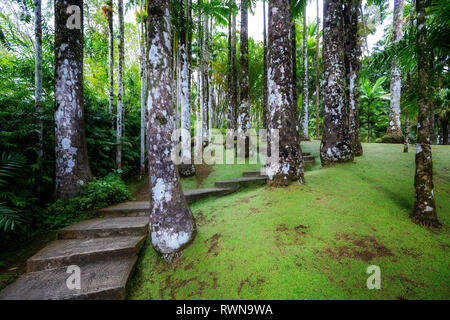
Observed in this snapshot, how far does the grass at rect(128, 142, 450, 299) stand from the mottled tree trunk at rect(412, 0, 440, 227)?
0.28 metres

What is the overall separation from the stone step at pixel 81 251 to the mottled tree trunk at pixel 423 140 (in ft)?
15.0

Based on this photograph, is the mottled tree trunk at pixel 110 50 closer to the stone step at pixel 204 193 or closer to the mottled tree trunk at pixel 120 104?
the mottled tree trunk at pixel 120 104

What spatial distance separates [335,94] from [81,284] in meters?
6.95

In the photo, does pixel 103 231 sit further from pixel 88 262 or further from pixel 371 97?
pixel 371 97

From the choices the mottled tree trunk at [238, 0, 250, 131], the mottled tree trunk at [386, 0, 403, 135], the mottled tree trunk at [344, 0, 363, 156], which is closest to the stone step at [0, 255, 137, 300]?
the mottled tree trunk at [238, 0, 250, 131]

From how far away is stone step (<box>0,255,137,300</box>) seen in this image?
7.23ft

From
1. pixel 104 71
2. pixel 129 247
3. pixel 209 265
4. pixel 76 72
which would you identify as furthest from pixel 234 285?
pixel 104 71

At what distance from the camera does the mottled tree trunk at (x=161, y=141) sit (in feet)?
8.94

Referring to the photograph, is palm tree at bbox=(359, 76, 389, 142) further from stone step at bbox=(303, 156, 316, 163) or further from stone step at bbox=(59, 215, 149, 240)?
stone step at bbox=(59, 215, 149, 240)

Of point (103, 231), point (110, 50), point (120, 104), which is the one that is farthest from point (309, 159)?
point (110, 50)

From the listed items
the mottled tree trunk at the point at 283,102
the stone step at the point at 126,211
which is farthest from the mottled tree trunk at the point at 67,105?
the mottled tree trunk at the point at 283,102

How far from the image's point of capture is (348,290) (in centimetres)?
190

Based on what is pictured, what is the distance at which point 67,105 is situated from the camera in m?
4.54

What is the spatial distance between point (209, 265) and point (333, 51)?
660cm
